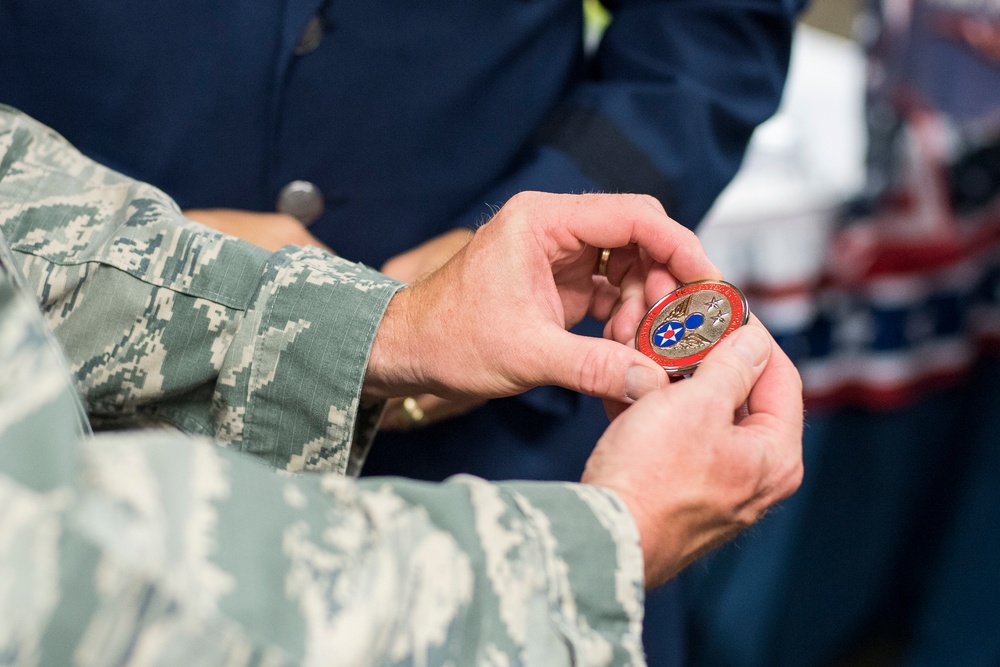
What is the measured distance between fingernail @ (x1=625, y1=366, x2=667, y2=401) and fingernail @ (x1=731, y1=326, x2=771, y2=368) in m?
0.07

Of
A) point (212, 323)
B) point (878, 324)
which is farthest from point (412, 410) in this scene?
point (878, 324)

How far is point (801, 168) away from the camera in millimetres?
1687

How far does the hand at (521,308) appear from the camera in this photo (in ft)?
2.49

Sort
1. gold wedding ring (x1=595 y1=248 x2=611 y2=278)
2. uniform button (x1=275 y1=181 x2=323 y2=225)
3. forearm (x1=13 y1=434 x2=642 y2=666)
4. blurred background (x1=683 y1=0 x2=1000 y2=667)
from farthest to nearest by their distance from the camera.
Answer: blurred background (x1=683 y1=0 x2=1000 y2=667) → uniform button (x1=275 y1=181 x2=323 y2=225) → gold wedding ring (x1=595 y1=248 x2=611 y2=278) → forearm (x1=13 y1=434 x2=642 y2=666)

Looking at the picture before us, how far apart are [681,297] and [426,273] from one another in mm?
311

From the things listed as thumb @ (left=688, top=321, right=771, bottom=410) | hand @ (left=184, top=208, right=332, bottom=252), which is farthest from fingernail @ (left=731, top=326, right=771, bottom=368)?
hand @ (left=184, top=208, right=332, bottom=252)

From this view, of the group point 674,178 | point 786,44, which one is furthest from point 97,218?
point 786,44

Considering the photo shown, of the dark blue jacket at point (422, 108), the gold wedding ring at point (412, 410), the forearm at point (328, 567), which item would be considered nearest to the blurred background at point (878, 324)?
the dark blue jacket at point (422, 108)

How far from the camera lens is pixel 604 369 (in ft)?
2.44

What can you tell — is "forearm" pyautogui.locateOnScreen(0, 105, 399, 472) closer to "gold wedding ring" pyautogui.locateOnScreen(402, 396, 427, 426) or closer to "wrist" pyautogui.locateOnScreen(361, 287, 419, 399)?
"wrist" pyautogui.locateOnScreen(361, 287, 419, 399)

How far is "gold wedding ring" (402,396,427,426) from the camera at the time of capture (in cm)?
A: 98

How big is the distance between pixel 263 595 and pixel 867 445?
63.3 inches

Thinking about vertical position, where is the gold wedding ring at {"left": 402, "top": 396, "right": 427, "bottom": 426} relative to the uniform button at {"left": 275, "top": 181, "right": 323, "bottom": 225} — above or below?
below

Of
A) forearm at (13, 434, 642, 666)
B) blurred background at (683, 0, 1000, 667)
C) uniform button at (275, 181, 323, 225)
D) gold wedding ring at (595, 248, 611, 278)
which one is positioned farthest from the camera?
blurred background at (683, 0, 1000, 667)
